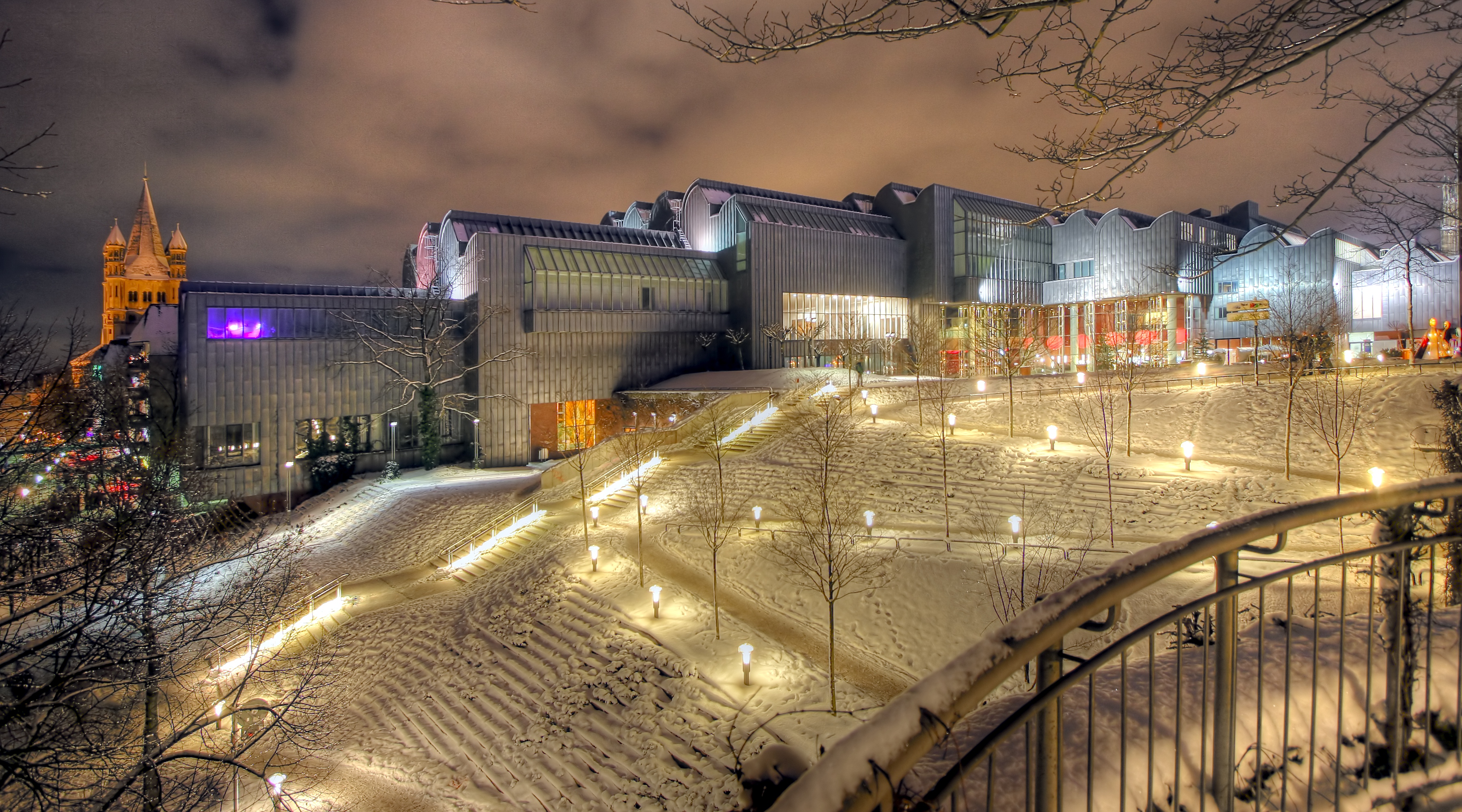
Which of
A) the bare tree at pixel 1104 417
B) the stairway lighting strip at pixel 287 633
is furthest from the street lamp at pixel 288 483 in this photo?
the bare tree at pixel 1104 417

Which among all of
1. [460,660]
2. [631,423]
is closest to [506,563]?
[460,660]

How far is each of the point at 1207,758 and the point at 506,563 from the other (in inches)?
862

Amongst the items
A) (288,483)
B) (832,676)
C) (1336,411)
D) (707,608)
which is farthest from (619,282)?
(1336,411)

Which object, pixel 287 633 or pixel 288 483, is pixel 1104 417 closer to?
pixel 287 633

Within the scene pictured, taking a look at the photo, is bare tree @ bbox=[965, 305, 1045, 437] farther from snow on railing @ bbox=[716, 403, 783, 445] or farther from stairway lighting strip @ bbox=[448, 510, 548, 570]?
stairway lighting strip @ bbox=[448, 510, 548, 570]

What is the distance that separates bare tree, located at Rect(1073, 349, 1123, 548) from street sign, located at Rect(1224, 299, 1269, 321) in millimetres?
5937

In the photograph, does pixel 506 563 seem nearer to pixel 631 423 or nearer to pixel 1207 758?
pixel 631 423

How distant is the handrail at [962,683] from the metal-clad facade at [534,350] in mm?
38475

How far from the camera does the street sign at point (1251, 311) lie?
3059 cm

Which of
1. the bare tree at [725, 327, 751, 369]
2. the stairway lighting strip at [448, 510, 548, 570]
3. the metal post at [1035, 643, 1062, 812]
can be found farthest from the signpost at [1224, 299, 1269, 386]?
the metal post at [1035, 643, 1062, 812]

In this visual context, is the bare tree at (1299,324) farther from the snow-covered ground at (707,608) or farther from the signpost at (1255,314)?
the snow-covered ground at (707,608)

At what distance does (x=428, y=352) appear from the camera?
35906 mm

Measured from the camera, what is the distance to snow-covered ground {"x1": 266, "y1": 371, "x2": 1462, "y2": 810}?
12.7 meters

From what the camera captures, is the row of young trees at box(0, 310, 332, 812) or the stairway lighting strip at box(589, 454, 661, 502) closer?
the row of young trees at box(0, 310, 332, 812)
